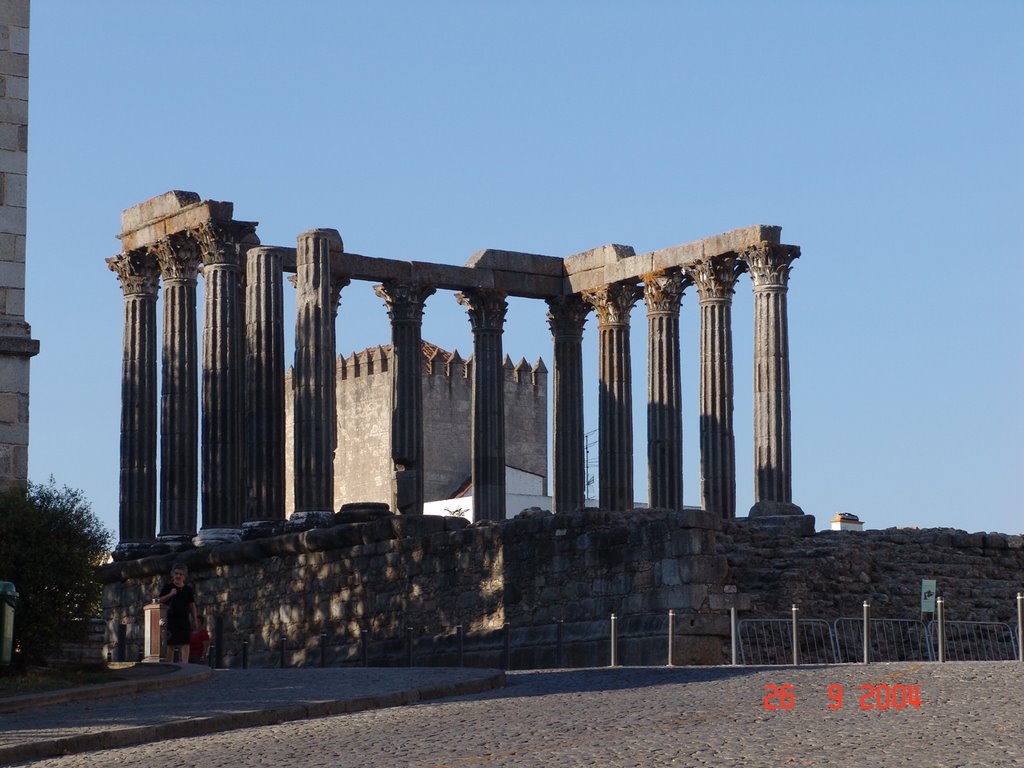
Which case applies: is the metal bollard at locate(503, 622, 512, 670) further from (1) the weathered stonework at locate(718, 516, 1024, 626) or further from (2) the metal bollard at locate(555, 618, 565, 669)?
(1) the weathered stonework at locate(718, 516, 1024, 626)

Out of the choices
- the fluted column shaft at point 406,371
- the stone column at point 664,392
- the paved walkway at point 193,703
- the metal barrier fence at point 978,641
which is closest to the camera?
the paved walkway at point 193,703

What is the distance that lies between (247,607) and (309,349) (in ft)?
15.5

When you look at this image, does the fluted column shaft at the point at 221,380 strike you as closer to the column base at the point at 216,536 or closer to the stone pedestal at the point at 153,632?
the column base at the point at 216,536

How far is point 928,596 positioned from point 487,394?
1812cm

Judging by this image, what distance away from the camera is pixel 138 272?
4250 centimetres

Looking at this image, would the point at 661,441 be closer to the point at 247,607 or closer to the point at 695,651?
the point at 247,607

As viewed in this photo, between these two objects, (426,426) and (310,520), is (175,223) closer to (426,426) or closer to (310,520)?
(310,520)

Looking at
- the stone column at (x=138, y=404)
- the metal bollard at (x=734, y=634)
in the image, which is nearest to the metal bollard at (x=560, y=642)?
the metal bollard at (x=734, y=634)

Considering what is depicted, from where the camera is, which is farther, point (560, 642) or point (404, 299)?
point (404, 299)

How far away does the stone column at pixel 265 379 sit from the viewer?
39.6 metres

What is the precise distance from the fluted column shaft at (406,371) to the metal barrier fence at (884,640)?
15732 millimetres

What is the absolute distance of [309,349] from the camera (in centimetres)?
3925

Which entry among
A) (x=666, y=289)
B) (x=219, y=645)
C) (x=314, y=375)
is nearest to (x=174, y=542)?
(x=314, y=375)

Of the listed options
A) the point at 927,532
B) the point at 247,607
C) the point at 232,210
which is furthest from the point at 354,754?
the point at 232,210
